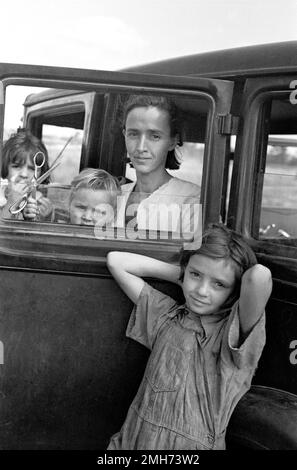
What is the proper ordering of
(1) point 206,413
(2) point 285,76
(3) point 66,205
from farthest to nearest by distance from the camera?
(3) point 66,205, (2) point 285,76, (1) point 206,413

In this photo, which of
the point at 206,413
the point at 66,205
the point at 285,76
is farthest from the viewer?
the point at 66,205

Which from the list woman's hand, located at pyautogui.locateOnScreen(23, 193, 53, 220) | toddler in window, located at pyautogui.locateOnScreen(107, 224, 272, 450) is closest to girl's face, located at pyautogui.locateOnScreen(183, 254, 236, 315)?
toddler in window, located at pyautogui.locateOnScreen(107, 224, 272, 450)

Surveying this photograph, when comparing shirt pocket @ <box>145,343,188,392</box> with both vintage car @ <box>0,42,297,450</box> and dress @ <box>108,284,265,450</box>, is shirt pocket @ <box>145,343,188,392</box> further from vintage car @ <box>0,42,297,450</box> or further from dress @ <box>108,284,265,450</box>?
vintage car @ <box>0,42,297,450</box>

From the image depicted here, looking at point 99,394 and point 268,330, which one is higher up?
point 268,330

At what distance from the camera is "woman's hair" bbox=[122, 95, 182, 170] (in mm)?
2277

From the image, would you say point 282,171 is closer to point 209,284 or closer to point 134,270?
point 209,284

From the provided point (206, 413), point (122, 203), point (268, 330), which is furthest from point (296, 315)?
point (122, 203)

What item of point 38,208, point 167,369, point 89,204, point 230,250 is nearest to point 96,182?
point 89,204

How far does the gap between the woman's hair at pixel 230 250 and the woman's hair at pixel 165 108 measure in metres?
0.31

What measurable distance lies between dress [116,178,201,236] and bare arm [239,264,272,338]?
1.19 feet

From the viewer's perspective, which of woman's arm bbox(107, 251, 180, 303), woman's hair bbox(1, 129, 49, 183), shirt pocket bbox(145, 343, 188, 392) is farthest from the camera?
woman's hair bbox(1, 129, 49, 183)

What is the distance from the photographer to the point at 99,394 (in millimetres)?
2273

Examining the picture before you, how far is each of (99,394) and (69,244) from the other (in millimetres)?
501

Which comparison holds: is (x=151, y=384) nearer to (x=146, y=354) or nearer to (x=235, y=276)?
(x=146, y=354)
